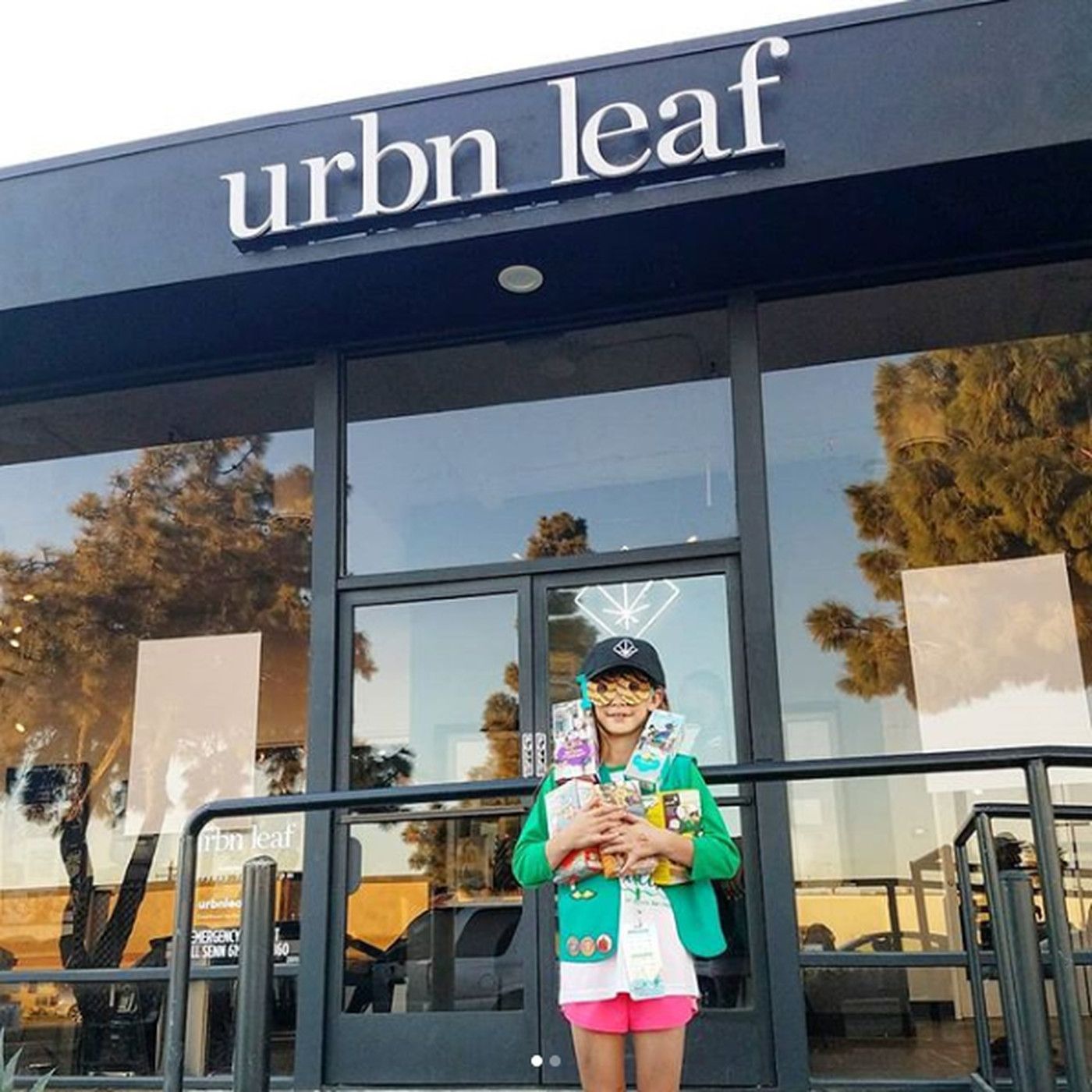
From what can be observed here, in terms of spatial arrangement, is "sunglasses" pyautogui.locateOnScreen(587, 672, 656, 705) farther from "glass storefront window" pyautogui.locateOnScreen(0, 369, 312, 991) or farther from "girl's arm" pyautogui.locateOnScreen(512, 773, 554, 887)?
"glass storefront window" pyautogui.locateOnScreen(0, 369, 312, 991)

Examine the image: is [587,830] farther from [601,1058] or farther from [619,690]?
[601,1058]

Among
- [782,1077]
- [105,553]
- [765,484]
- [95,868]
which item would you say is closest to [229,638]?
[105,553]

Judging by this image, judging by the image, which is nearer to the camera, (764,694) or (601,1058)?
(601,1058)

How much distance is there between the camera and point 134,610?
21.6 feet

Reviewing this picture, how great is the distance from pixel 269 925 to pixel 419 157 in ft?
10.0

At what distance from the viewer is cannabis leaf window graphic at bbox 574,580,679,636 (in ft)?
16.8

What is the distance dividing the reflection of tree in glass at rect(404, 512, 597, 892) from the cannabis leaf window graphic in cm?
5

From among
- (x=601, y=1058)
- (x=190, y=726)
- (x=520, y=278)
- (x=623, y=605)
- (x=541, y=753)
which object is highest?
(x=520, y=278)

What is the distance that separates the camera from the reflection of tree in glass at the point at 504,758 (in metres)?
5.11

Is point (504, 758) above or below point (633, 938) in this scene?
above

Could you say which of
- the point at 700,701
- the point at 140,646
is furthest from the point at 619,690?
the point at 140,646

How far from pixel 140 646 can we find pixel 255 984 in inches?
163

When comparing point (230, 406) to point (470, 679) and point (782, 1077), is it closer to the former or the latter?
point (470, 679)

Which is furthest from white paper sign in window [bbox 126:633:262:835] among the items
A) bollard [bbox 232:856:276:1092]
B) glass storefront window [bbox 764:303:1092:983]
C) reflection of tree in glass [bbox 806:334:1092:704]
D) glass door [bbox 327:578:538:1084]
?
bollard [bbox 232:856:276:1092]
